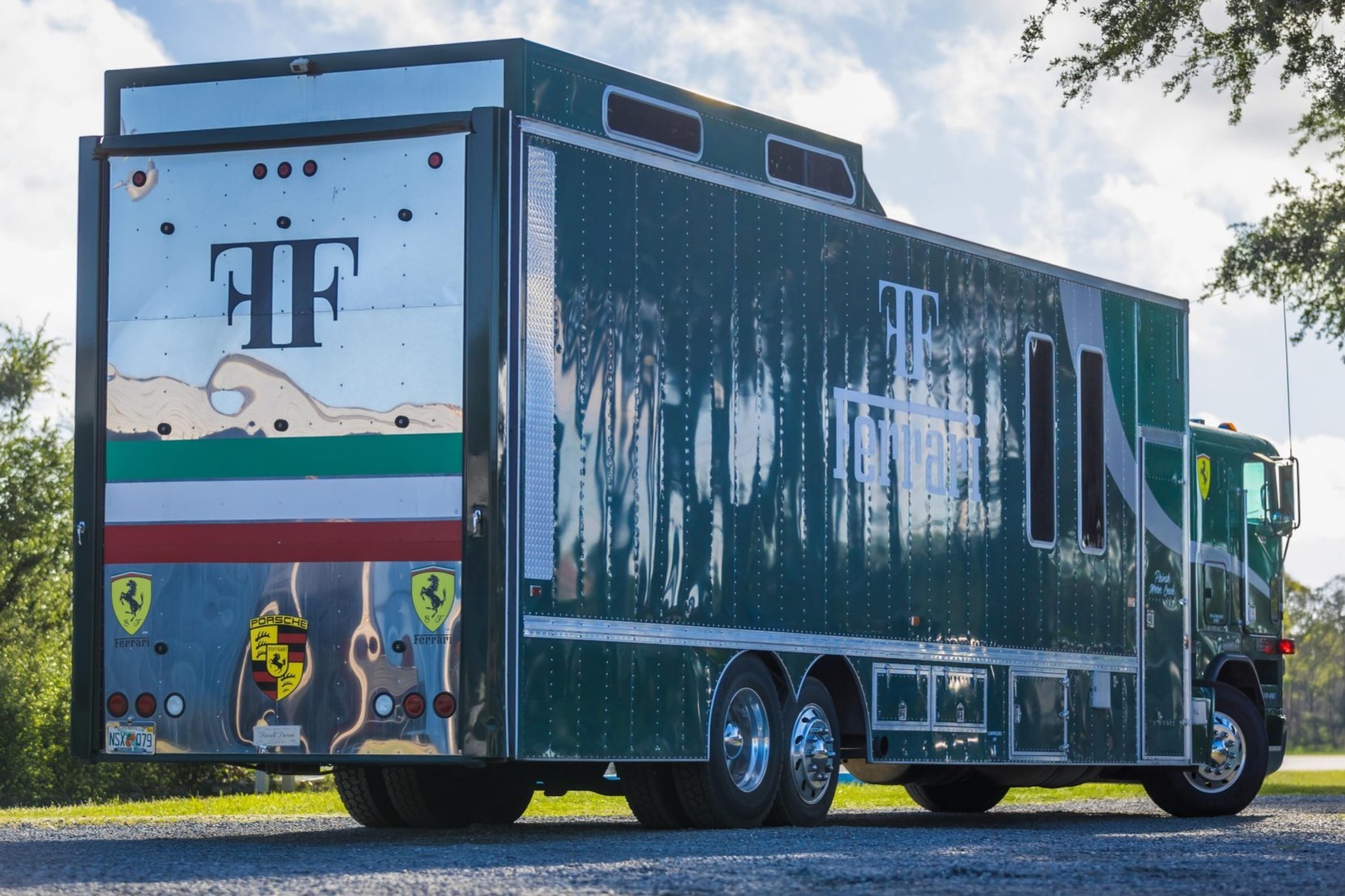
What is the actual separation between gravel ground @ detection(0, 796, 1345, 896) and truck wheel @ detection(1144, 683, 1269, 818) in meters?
2.18

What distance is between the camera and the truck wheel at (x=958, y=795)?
17.4m

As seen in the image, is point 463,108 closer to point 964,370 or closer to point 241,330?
point 241,330

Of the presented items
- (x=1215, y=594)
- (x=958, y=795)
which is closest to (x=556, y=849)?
(x=958, y=795)

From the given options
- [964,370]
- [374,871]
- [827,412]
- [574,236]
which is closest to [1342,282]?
[964,370]

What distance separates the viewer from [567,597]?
11.3 meters

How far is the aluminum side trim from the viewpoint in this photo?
11.3 m

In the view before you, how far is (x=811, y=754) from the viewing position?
42.8ft

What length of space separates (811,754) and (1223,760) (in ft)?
17.2

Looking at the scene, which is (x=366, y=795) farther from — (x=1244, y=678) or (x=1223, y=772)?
(x=1244, y=678)

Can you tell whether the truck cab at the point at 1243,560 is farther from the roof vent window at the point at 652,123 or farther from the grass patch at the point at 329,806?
the roof vent window at the point at 652,123

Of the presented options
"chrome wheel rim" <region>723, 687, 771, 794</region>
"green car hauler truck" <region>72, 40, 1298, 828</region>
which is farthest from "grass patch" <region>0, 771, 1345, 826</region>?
"chrome wheel rim" <region>723, 687, 771, 794</region>

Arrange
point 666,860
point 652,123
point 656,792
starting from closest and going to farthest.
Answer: point 666,860 → point 652,123 → point 656,792

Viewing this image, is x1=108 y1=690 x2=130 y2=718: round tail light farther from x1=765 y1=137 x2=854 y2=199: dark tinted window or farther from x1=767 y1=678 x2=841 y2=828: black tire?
x1=765 y1=137 x2=854 y2=199: dark tinted window

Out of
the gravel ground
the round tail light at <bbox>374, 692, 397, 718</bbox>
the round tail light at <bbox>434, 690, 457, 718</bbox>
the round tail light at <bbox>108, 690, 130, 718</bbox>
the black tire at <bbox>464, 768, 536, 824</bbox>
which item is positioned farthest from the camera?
the black tire at <bbox>464, 768, 536, 824</bbox>
